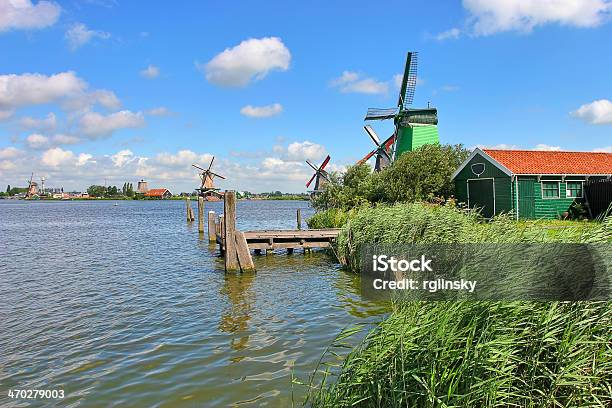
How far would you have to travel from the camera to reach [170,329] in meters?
9.32

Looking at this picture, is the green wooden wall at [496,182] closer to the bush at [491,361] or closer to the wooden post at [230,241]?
the wooden post at [230,241]

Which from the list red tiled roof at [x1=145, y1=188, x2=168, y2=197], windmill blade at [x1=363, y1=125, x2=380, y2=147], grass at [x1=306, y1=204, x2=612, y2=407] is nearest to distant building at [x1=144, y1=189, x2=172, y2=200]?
red tiled roof at [x1=145, y1=188, x2=168, y2=197]

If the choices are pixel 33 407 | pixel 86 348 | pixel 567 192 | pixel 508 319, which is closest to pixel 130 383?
pixel 33 407

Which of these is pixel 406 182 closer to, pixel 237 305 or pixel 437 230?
pixel 437 230

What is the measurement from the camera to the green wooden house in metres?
23.0

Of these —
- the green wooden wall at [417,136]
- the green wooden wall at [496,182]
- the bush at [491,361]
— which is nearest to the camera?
the bush at [491,361]

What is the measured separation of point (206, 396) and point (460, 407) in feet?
12.4

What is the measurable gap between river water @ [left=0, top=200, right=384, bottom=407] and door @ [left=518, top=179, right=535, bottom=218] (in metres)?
11.1

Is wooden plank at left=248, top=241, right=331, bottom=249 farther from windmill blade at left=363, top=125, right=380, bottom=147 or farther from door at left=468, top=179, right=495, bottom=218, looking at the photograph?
windmill blade at left=363, top=125, right=380, bottom=147

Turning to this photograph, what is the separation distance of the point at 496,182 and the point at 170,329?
19.5 m

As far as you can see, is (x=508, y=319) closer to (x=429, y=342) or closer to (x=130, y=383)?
(x=429, y=342)

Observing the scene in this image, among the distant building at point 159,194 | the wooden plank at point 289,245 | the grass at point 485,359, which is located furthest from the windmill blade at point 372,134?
the distant building at point 159,194

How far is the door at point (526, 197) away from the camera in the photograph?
2297cm

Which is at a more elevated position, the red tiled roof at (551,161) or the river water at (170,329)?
the red tiled roof at (551,161)
